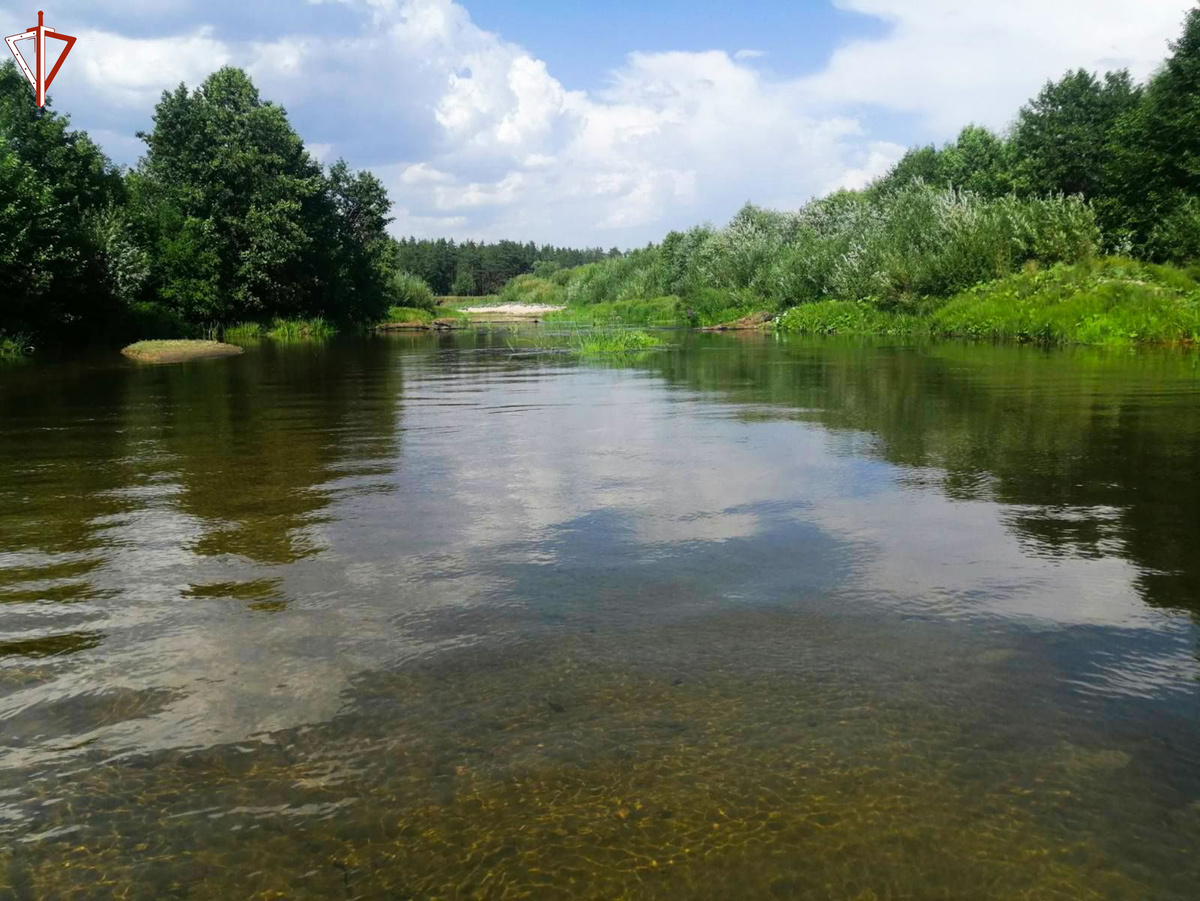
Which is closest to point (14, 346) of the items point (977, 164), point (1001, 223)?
point (1001, 223)

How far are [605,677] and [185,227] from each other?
163ft

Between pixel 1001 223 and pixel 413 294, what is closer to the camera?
pixel 1001 223

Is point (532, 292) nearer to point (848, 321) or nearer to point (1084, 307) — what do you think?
point (848, 321)

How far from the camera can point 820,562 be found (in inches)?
222

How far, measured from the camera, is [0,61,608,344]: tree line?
3350 centimetres

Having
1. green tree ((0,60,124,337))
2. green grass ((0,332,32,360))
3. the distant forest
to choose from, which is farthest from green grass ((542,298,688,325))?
the distant forest

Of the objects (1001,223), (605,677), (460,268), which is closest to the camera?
(605,677)

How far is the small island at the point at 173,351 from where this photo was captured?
97.8 ft

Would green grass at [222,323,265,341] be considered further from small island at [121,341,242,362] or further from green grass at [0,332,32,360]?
small island at [121,341,242,362]

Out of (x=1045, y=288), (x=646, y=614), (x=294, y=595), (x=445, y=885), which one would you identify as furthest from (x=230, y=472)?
(x=1045, y=288)

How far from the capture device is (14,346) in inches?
1184

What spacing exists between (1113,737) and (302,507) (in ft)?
20.0

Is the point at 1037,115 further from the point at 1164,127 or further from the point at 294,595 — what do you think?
the point at 294,595

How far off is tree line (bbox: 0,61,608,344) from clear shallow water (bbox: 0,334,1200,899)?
29.7 m
